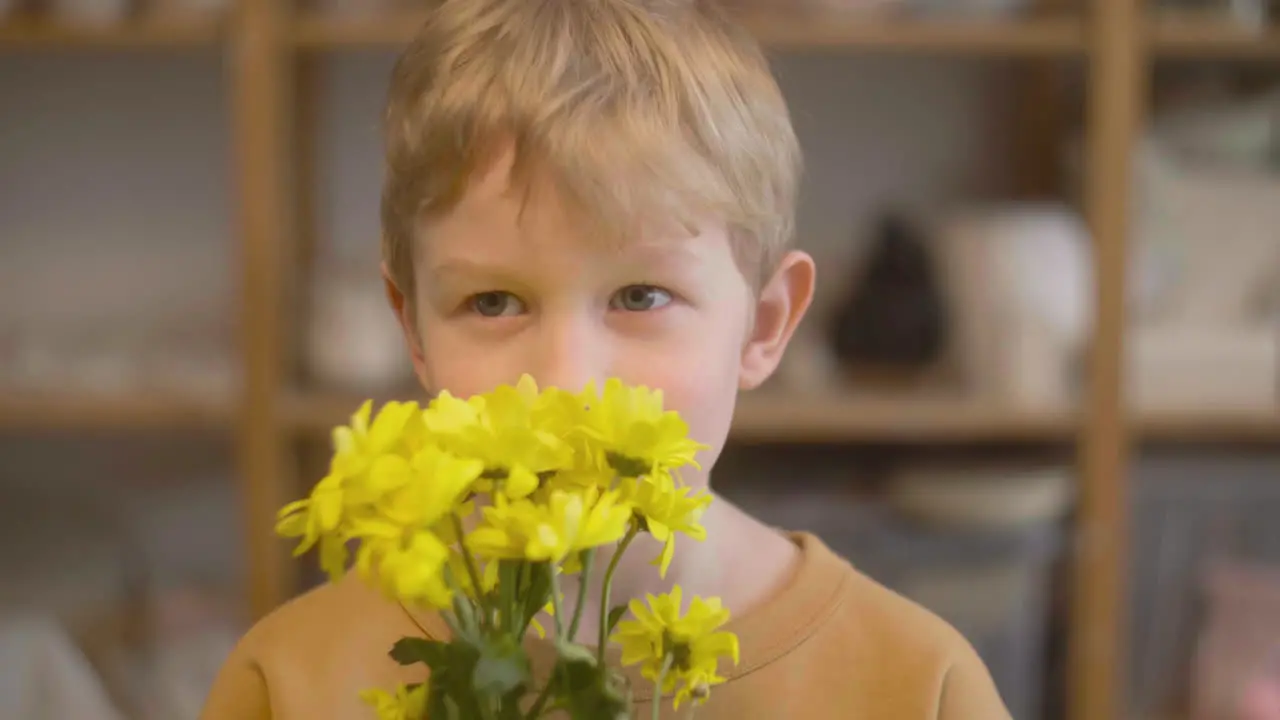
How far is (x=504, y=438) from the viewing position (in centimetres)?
40

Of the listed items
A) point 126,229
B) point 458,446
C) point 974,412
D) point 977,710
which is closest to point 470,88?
point 458,446

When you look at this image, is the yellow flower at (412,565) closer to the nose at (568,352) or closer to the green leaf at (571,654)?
the green leaf at (571,654)

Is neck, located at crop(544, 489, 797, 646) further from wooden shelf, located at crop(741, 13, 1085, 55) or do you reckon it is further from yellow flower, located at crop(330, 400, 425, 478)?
wooden shelf, located at crop(741, 13, 1085, 55)

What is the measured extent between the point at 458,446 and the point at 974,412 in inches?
44.0

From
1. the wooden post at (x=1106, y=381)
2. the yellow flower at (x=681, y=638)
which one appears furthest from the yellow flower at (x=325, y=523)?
the wooden post at (x=1106, y=381)

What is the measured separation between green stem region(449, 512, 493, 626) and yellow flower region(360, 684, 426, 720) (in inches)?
1.5

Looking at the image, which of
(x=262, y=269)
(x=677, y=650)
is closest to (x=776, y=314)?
(x=677, y=650)

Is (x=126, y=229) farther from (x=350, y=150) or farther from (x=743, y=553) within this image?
(x=743, y=553)

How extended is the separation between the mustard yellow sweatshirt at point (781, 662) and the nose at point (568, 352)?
0.60 feet

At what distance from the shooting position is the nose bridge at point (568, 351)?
0.60 metres

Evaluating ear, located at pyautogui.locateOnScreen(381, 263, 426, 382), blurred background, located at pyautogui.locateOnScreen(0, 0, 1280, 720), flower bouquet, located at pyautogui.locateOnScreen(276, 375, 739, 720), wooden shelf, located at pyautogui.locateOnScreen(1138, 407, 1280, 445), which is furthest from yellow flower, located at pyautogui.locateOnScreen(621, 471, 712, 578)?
wooden shelf, located at pyautogui.locateOnScreen(1138, 407, 1280, 445)

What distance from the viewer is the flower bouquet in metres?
0.38

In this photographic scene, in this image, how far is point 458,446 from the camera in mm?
396

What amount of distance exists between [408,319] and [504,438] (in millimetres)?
338
